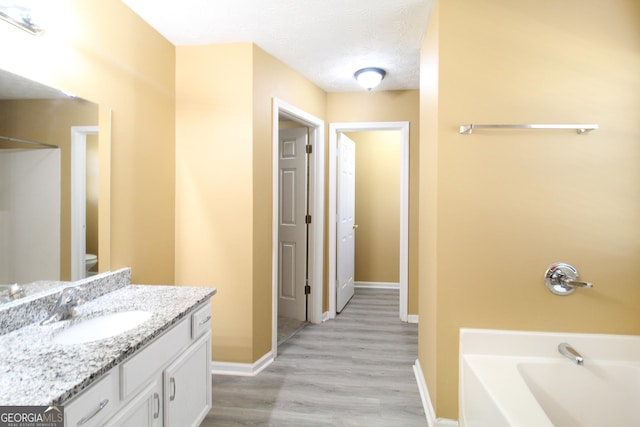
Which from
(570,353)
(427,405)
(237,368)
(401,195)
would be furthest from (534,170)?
(237,368)

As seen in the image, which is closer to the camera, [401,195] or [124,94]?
[124,94]

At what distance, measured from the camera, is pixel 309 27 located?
2158 millimetres

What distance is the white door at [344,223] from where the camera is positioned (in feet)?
11.7

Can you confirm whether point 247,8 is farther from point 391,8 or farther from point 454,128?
point 454,128

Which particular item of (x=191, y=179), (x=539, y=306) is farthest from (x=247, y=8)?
(x=539, y=306)

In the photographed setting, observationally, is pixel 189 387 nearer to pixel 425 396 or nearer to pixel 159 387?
pixel 159 387

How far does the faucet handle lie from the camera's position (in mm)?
1657

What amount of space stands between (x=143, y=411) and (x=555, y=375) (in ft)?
6.23

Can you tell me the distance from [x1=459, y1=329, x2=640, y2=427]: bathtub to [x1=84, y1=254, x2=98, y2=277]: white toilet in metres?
2.00

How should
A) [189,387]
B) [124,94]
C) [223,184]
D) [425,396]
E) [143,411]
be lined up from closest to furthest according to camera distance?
1. [143,411]
2. [189,387]
3. [124,94]
4. [425,396]
5. [223,184]

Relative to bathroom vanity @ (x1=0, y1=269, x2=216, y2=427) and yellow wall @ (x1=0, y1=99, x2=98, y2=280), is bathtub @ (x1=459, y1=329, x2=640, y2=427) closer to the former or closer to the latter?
bathroom vanity @ (x1=0, y1=269, x2=216, y2=427)

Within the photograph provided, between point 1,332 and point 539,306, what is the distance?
2.41 meters

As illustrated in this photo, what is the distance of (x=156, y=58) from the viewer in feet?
7.22

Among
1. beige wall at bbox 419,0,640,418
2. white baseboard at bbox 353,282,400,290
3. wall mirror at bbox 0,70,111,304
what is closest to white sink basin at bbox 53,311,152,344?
wall mirror at bbox 0,70,111,304
